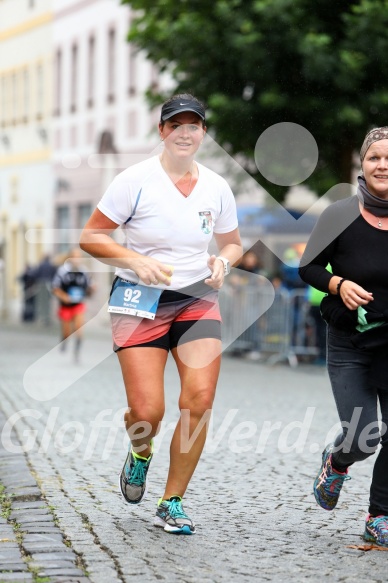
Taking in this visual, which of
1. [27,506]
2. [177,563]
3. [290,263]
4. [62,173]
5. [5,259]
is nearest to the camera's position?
[177,563]

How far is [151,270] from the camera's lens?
6461 mm

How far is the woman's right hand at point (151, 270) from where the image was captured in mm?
6453

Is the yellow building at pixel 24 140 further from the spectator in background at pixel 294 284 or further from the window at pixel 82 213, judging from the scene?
the spectator in background at pixel 294 284

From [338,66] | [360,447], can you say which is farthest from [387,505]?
[338,66]

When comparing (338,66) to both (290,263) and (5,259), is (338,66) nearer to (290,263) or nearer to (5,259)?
(290,263)

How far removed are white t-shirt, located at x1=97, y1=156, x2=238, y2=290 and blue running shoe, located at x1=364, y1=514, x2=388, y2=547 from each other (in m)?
1.27

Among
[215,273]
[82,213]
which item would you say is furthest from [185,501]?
[82,213]

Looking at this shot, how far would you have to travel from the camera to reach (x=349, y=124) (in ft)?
66.8

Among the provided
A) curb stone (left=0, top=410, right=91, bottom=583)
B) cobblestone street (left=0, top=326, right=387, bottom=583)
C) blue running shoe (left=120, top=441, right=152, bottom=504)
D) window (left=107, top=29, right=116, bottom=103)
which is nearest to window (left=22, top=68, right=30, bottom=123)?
window (left=107, top=29, right=116, bottom=103)

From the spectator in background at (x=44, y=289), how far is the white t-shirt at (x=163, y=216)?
2882 cm

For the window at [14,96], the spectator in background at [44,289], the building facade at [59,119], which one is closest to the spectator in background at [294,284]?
the building facade at [59,119]

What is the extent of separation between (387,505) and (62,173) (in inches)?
1471

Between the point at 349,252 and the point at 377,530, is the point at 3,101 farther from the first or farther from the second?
the point at 377,530

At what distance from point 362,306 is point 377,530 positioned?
3.05 feet
